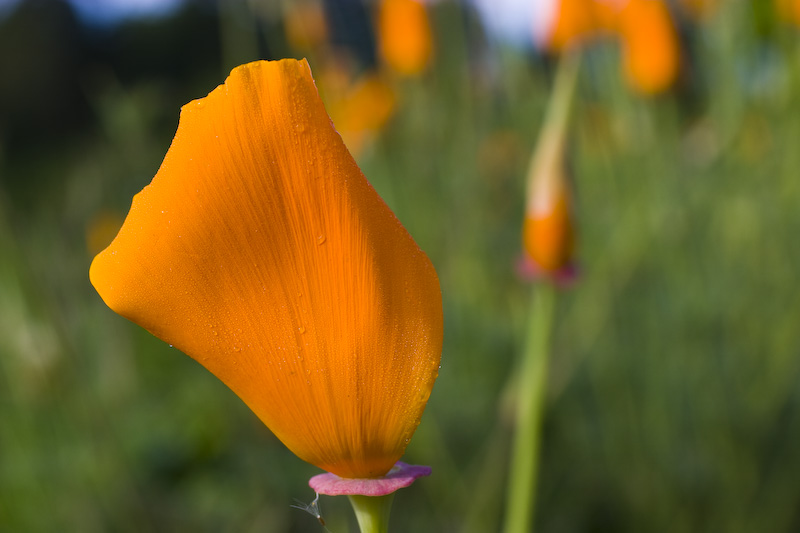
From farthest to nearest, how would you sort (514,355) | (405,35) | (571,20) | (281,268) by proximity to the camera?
(405,35) < (514,355) < (571,20) < (281,268)

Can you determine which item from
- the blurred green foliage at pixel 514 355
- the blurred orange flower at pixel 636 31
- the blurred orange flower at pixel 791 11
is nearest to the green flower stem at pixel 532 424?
the blurred green foliage at pixel 514 355

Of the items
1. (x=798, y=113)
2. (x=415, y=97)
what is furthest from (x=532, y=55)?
(x=798, y=113)

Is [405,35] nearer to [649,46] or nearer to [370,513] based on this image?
[649,46]

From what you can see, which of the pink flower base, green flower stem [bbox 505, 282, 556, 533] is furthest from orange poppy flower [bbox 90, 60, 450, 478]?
green flower stem [bbox 505, 282, 556, 533]

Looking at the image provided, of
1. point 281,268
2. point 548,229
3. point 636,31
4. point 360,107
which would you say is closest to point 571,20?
point 636,31

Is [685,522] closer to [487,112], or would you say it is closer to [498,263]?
[498,263]

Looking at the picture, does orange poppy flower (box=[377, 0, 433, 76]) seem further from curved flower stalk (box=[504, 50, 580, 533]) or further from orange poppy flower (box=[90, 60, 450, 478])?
orange poppy flower (box=[90, 60, 450, 478])

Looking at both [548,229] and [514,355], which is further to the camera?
[514,355]
